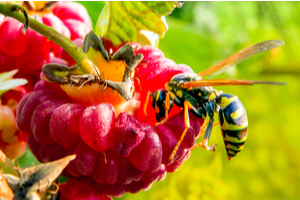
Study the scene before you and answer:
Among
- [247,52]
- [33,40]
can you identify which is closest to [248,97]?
[247,52]

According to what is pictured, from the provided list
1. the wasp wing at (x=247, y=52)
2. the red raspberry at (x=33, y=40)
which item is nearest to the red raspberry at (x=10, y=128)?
the red raspberry at (x=33, y=40)

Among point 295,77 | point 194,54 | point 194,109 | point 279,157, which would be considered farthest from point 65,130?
point 295,77

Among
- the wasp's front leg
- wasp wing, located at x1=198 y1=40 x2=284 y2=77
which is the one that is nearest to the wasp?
wasp wing, located at x1=198 y1=40 x2=284 y2=77

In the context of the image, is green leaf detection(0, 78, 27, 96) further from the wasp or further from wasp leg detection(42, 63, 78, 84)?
the wasp

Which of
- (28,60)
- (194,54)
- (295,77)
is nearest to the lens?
(28,60)

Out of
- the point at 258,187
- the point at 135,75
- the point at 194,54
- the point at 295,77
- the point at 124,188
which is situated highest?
the point at 135,75

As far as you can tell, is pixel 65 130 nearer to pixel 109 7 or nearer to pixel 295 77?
pixel 109 7

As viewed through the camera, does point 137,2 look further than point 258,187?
No
